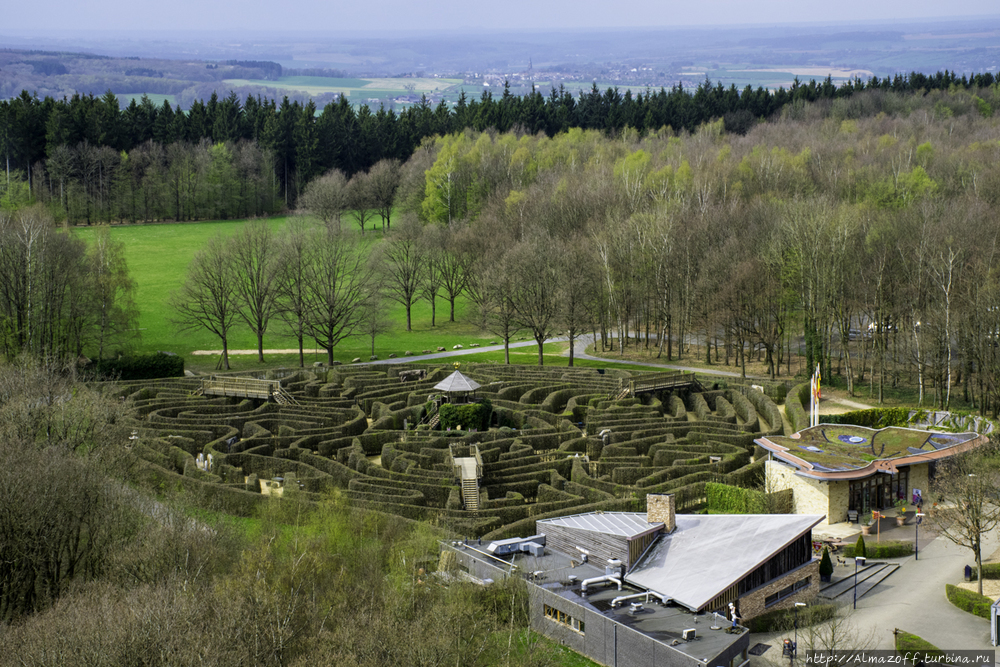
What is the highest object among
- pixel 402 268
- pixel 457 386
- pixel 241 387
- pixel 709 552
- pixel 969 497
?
pixel 402 268

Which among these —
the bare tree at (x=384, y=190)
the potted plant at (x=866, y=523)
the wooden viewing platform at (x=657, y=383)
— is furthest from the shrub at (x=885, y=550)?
the bare tree at (x=384, y=190)

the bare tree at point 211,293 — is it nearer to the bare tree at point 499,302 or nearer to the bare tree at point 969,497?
the bare tree at point 499,302

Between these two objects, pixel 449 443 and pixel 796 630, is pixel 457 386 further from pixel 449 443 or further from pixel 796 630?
pixel 796 630

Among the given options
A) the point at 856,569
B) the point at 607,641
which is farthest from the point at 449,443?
the point at 607,641

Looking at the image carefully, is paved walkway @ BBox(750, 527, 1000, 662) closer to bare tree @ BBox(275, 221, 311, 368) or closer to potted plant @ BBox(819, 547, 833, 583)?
potted plant @ BBox(819, 547, 833, 583)

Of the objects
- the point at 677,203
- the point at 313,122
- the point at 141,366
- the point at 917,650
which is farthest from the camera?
the point at 313,122

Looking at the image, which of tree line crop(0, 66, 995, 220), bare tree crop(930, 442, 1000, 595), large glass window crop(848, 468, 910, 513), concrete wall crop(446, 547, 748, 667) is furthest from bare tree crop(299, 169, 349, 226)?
concrete wall crop(446, 547, 748, 667)
